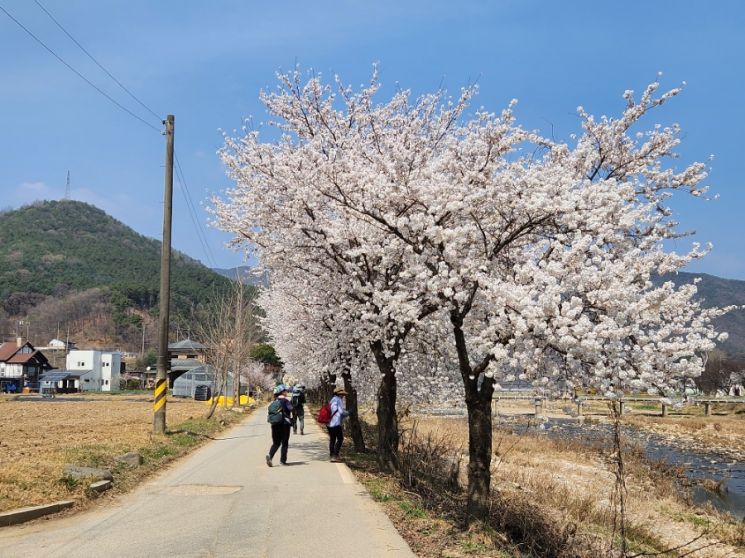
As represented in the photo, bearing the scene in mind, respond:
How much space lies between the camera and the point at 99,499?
33.3ft

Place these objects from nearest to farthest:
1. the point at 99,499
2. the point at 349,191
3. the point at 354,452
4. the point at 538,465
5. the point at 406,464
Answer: the point at 99,499 → the point at 349,191 → the point at 406,464 → the point at 354,452 → the point at 538,465

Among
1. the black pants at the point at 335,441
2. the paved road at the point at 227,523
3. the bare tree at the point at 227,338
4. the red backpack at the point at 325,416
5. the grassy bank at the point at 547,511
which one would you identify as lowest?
the grassy bank at the point at 547,511

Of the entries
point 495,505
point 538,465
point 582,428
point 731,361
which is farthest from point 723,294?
point 495,505

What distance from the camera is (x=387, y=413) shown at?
44.7 feet

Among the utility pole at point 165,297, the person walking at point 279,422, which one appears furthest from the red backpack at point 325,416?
the utility pole at point 165,297

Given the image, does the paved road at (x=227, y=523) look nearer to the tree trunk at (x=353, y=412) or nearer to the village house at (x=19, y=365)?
the tree trunk at (x=353, y=412)

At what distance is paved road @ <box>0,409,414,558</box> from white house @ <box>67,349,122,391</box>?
9063 centimetres

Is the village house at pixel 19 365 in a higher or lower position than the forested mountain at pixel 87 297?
lower

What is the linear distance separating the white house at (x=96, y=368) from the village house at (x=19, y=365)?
651 cm

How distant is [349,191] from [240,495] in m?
5.21

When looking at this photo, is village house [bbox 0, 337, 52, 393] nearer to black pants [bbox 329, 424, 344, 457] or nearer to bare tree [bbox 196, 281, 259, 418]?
bare tree [bbox 196, 281, 259, 418]

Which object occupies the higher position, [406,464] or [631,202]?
[631,202]

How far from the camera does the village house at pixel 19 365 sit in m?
97.9

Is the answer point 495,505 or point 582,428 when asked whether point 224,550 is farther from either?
point 582,428
